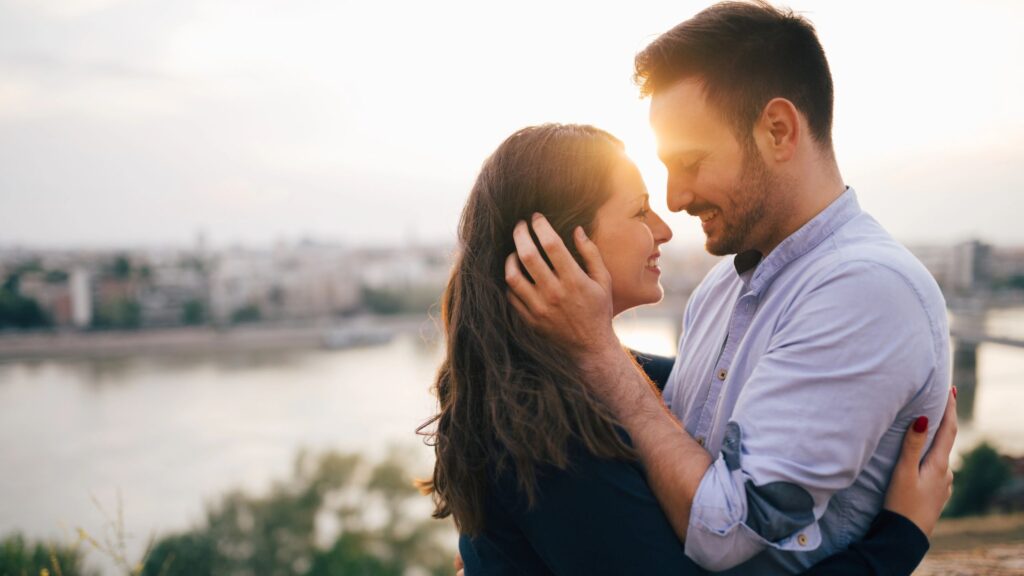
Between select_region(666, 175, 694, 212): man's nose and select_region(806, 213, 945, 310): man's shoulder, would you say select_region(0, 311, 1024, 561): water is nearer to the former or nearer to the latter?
select_region(666, 175, 694, 212): man's nose

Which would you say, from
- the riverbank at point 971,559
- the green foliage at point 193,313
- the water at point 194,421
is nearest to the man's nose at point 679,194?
the riverbank at point 971,559

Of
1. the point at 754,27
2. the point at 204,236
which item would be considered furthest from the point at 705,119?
the point at 204,236

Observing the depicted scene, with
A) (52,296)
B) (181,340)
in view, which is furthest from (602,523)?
(52,296)

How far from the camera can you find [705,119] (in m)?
0.85

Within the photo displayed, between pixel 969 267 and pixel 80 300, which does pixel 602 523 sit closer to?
pixel 969 267

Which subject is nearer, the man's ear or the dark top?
the dark top

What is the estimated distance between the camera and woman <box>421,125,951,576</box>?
0.70 meters

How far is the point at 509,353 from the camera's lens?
2.57ft

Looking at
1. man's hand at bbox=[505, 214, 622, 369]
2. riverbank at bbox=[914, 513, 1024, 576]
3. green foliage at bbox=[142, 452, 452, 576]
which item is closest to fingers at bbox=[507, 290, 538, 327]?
man's hand at bbox=[505, 214, 622, 369]

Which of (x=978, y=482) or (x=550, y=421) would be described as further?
(x=978, y=482)

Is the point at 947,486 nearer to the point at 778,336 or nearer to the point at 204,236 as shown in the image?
the point at 778,336

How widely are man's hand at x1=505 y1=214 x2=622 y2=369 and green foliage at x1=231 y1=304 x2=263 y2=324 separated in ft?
66.9

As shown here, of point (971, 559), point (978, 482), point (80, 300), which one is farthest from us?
point (80, 300)

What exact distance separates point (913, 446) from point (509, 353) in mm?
406
